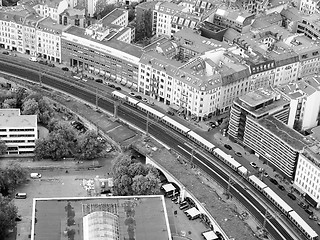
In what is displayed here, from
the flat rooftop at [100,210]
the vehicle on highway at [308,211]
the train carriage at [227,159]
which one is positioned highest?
the flat rooftop at [100,210]

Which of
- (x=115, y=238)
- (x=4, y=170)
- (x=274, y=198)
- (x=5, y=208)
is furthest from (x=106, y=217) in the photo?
(x=274, y=198)

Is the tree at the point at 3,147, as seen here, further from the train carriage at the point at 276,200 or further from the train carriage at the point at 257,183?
the train carriage at the point at 276,200

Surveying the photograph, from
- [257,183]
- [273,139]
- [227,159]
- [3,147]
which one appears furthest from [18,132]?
[273,139]

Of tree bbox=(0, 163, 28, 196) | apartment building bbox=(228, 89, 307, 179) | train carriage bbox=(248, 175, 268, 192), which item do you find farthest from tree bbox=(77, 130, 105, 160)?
train carriage bbox=(248, 175, 268, 192)

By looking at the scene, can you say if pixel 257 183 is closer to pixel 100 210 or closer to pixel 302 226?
pixel 302 226

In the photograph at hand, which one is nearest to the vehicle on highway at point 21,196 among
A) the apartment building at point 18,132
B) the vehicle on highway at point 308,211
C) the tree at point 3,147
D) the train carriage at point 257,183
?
the tree at point 3,147

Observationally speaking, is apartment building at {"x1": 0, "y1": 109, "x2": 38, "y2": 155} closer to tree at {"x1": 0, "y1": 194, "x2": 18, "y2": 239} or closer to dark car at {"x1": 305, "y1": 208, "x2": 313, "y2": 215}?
tree at {"x1": 0, "y1": 194, "x2": 18, "y2": 239}

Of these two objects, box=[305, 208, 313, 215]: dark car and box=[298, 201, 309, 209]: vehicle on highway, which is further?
box=[298, 201, 309, 209]: vehicle on highway
